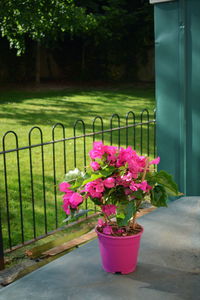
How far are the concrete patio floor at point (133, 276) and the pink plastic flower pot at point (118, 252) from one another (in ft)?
0.14

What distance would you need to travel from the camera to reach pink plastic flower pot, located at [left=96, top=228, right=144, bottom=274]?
2447 millimetres

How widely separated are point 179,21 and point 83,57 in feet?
59.3

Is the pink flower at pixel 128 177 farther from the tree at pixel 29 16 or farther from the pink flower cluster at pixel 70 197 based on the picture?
the tree at pixel 29 16

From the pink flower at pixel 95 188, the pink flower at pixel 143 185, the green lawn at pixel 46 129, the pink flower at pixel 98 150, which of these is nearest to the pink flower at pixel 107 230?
the pink flower at pixel 95 188

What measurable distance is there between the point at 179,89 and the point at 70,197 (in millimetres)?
2567

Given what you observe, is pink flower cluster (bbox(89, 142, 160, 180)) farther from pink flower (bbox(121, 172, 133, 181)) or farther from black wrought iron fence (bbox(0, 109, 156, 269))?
black wrought iron fence (bbox(0, 109, 156, 269))

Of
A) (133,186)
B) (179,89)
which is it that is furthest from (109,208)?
(179,89)

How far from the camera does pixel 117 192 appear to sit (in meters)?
2.42

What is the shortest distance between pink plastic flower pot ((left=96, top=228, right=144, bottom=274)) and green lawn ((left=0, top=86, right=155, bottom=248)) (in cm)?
207

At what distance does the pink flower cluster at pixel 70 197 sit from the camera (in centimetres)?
242

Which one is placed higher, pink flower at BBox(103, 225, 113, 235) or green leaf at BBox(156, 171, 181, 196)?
green leaf at BBox(156, 171, 181, 196)

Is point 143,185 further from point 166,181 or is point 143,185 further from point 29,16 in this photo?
point 29,16

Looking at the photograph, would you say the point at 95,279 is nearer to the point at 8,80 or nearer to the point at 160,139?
the point at 160,139

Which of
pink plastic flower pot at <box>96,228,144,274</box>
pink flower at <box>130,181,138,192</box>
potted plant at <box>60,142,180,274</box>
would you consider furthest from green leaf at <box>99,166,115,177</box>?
pink plastic flower pot at <box>96,228,144,274</box>
